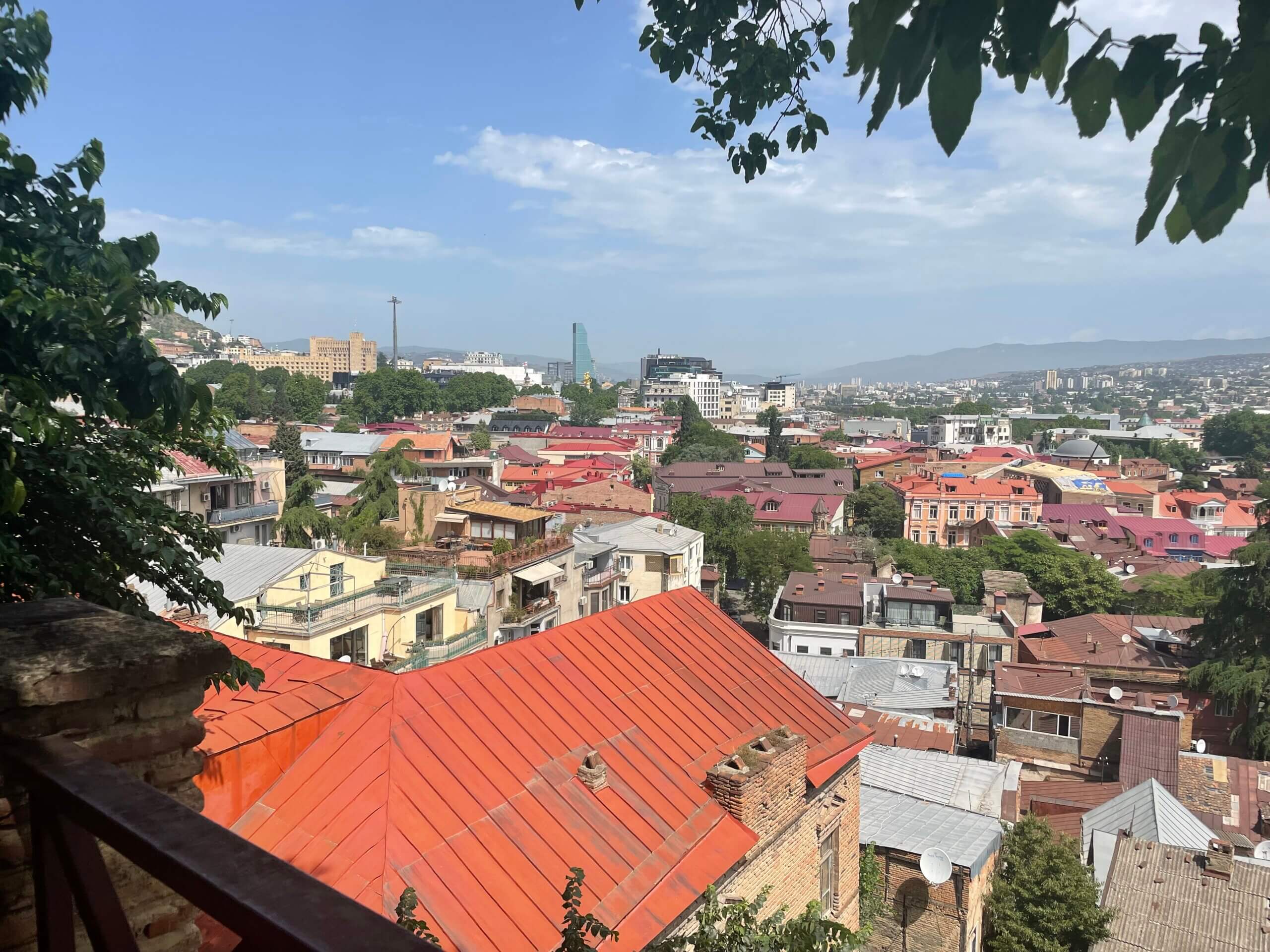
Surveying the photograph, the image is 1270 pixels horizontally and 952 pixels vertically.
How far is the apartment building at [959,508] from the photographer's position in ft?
181

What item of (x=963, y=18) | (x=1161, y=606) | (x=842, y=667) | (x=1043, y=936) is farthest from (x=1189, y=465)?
(x=963, y=18)

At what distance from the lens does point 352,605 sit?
1777cm

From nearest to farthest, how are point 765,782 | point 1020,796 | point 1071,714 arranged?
point 765,782 → point 1020,796 → point 1071,714

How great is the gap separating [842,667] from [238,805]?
22.3 metres

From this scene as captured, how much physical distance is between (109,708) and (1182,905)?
15940 millimetres

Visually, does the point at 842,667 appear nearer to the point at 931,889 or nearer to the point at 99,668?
the point at 931,889

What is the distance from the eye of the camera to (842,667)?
2712cm

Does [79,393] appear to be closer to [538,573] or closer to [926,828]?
[926,828]

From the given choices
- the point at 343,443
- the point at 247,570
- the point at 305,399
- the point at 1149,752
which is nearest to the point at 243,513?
the point at 247,570

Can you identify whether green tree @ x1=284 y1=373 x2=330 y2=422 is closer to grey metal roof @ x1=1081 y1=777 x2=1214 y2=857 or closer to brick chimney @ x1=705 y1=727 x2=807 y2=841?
grey metal roof @ x1=1081 y1=777 x2=1214 y2=857

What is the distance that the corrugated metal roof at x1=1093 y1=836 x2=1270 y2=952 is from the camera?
12.5 metres

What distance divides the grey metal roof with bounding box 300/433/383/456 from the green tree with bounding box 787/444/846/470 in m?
35.9

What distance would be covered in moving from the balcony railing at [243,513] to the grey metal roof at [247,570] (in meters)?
10.5

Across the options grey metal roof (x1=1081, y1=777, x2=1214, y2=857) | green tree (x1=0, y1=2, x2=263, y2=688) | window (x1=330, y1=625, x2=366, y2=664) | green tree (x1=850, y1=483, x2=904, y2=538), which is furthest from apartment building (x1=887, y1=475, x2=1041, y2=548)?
green tree (x1=0, y1=2, x2=263, y2=688)
